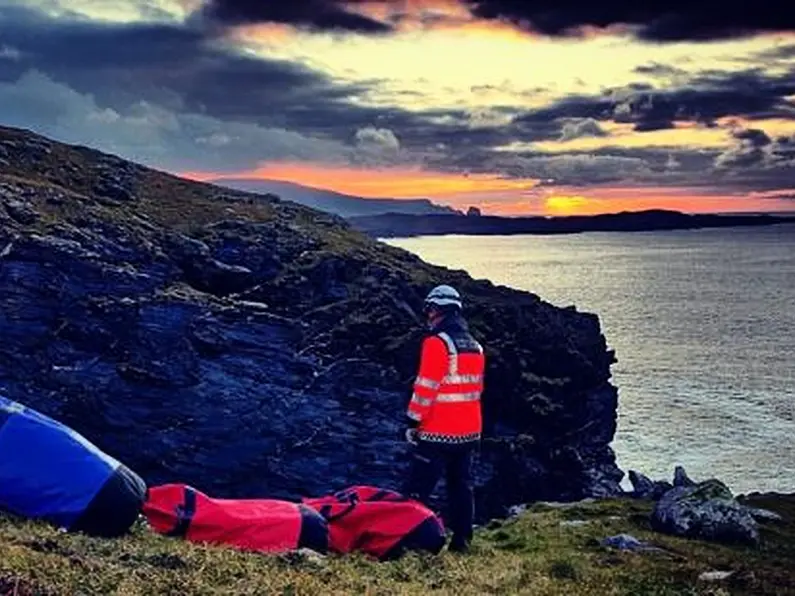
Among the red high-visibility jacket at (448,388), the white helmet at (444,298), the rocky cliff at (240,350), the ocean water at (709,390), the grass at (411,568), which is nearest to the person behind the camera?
the grass at (411,568)

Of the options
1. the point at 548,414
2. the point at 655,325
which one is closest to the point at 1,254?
the point at 548,414

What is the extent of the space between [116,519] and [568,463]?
4917 cm

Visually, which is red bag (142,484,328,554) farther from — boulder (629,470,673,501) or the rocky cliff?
the rocky cliff

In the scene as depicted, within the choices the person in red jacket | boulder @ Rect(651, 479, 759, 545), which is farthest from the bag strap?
boulder @ Rect(651, 479, 759, 545)

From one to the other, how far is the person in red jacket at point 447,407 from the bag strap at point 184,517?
378cm

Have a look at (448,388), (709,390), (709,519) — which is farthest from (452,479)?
(709,390)

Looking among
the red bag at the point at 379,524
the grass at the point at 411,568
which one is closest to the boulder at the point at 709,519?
the grass at the point at 411,568

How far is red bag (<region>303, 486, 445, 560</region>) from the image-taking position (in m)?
13.8

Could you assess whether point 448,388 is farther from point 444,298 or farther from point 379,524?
point 379,524

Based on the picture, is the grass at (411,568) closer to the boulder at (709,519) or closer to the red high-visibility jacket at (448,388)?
the boulder at (709,519)

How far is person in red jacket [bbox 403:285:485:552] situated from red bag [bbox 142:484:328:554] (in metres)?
2.69

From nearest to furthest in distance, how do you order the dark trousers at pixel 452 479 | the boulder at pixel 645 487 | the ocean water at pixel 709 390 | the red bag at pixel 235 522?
the red bag at pixel 235 522
the dark trousers at pixel 452 479
the boulder at pixel 645 487
the ocean water at pixel 709 390

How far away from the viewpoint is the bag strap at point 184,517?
13.0 metres

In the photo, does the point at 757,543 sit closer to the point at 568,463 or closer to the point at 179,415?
the point at 179,415
